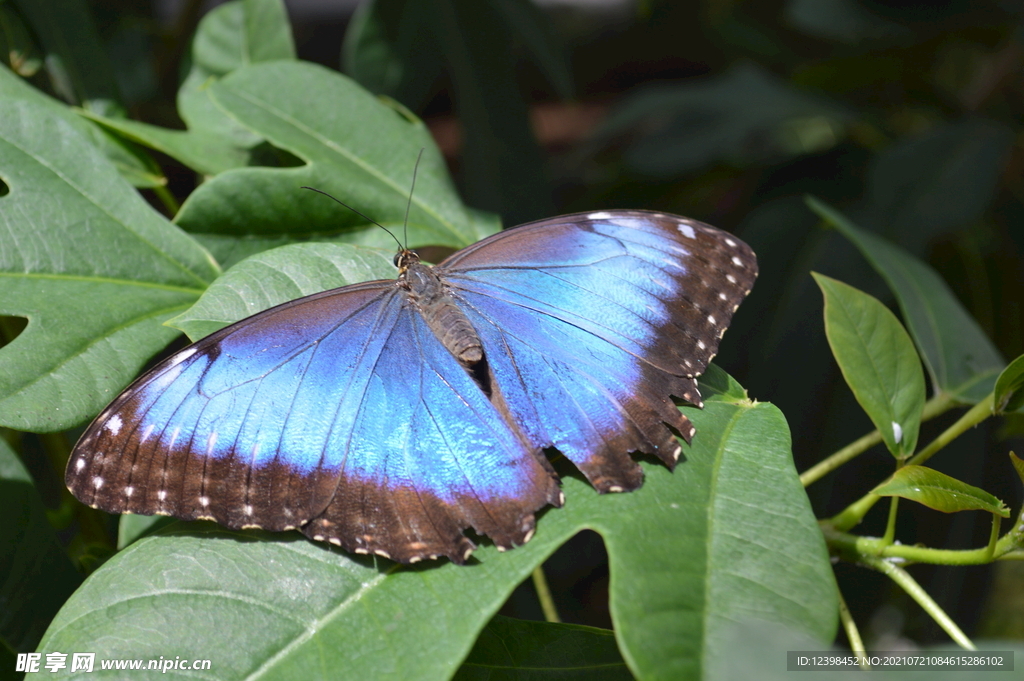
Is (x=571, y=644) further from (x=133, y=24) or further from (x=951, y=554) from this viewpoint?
(x=133, y=24)

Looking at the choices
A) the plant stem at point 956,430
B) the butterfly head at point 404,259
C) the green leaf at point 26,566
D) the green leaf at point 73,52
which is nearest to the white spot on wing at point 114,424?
the green leaf at point 26,566

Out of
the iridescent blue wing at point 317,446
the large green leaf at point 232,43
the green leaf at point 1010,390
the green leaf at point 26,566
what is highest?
the large green leaf at point 232,43

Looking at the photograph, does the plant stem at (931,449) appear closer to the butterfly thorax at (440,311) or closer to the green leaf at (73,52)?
the butterfly thorax at (440,311)

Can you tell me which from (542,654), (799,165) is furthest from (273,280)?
(799,165)

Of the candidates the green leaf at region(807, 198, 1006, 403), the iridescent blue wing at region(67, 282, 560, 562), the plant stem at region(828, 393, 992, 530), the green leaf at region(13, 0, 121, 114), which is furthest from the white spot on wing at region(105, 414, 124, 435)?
the green leaf at region(807, 198, 1006, 403)

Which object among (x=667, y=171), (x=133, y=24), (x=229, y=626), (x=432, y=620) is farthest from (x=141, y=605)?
(x=667, y=171)

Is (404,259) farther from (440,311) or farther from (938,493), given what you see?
(938,493)
